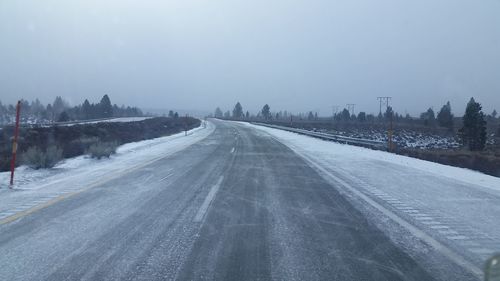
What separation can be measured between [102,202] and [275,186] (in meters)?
4.14

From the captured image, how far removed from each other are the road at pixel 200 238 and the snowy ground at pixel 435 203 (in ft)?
1.95

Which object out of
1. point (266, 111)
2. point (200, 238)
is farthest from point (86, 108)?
point (200, 238)

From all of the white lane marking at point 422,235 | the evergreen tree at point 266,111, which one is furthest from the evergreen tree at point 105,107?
the white lane marking at point 422,235

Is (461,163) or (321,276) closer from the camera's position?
(321,276)

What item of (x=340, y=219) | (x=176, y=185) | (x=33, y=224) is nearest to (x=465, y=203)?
(x=340, y=219)

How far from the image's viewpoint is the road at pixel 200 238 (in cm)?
444

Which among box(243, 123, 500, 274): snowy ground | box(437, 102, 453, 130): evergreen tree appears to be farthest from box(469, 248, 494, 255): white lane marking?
box(437, 102, 453, 130): evergreen tree

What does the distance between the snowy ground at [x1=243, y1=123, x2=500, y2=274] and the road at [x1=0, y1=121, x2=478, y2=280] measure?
0.59 metres

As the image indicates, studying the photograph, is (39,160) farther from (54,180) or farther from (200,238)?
(200,238)

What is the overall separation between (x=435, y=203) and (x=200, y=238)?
5255mm

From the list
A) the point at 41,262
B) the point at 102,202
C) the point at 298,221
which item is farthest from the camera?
the point at 102,202

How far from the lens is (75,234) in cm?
577

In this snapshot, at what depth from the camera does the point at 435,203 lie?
8.38 metres

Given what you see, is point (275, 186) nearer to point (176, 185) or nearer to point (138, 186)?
point (176, 185)
